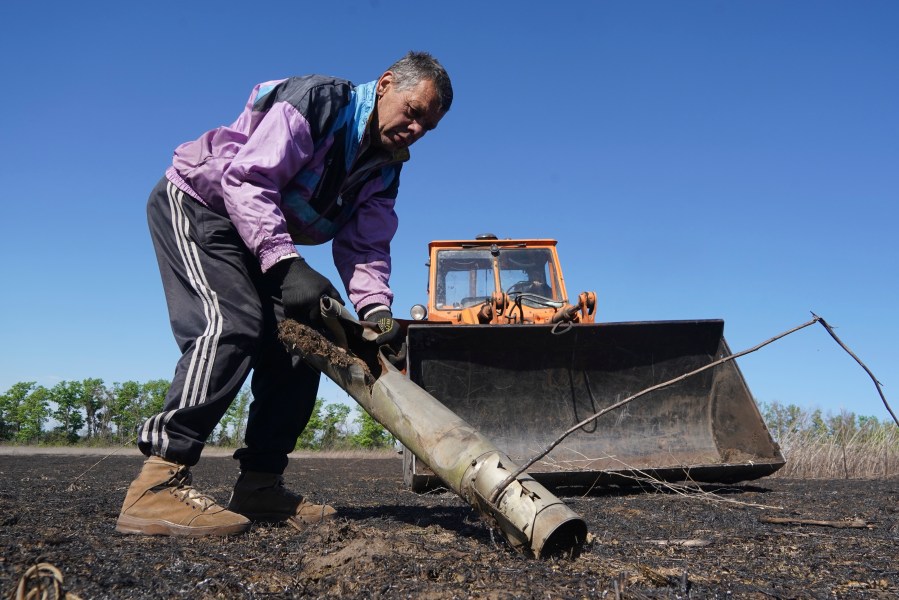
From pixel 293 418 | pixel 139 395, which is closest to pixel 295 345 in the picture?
pixel 293 418

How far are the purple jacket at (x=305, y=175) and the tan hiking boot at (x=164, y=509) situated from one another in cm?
74

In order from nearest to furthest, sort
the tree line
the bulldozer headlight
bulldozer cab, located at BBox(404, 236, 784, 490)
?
1. bulldozer cab, located at BBox(404, 236, 784, 490)
2. the bulldozer headlight
3. the tree line

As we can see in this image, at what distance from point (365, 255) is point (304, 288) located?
72 cm

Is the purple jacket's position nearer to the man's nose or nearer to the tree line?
the man's nose

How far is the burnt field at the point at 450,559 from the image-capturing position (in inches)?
59.6

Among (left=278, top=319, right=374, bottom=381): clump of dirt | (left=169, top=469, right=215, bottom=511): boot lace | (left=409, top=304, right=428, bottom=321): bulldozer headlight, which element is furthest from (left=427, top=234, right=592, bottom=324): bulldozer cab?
(left=169, top=469, right=215, bottom=511): boot lace

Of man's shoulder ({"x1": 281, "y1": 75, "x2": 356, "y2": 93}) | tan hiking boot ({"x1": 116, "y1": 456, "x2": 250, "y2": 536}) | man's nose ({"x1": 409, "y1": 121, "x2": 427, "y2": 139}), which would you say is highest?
man's shoulder ({"x1": 281, "y1": 75, "x2": 356, "y2": 93})

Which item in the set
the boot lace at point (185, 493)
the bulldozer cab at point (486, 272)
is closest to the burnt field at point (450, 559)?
the boot lace at point (185, 493)

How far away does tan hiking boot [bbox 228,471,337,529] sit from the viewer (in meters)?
2.64

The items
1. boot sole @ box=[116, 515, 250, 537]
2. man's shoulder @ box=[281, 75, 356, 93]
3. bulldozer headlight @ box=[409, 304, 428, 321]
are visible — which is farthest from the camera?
bulldozer headlight @ box=[409, 304, 428, 321]

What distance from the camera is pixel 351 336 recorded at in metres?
2.43

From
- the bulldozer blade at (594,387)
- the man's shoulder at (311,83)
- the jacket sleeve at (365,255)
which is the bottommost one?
the bulldozer blade at (594,387)

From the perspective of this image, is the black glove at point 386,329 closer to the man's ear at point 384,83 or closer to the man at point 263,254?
the man at point 263,254

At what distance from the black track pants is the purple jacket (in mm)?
127
